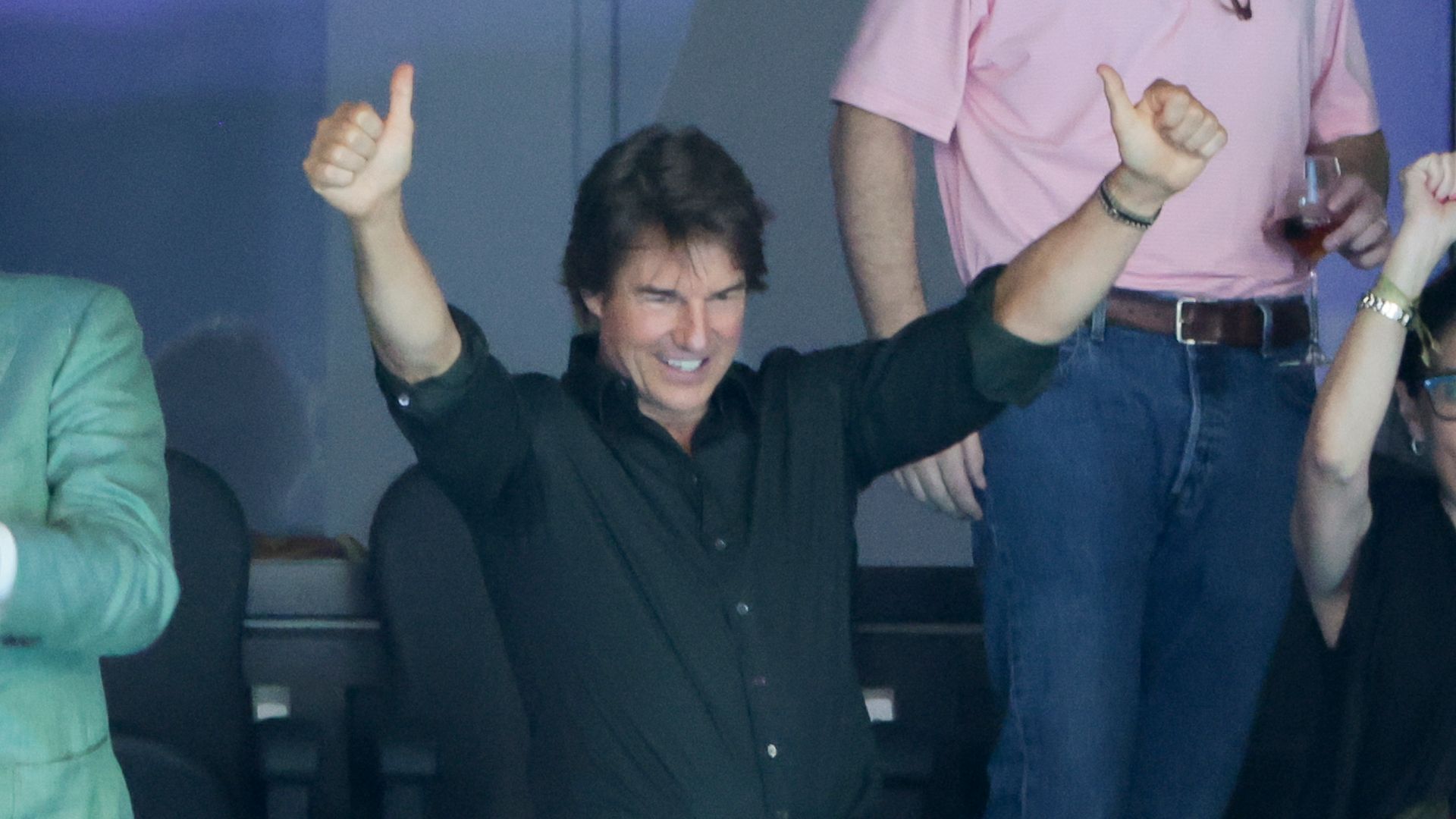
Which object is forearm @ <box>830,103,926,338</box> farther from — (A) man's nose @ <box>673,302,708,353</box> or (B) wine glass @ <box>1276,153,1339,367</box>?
(B) wine glass @ <box>1276,153,1339,367</box>

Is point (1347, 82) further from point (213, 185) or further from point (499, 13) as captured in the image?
point (213, 185)

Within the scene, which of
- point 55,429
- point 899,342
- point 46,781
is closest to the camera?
point 46,781

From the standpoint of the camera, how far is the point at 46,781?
135cm

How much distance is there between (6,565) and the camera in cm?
125

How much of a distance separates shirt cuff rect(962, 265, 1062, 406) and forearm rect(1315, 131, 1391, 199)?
2.23 ft

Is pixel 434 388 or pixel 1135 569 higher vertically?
pixel 434 388

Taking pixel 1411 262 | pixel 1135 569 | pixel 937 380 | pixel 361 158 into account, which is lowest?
pixel 1135 569

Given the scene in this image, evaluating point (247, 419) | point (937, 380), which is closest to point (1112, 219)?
point (937, 380)

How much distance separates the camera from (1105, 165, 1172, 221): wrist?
152 centimetres

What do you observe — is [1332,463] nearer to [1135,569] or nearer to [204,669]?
[1135,569]

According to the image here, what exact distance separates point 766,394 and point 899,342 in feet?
0.52

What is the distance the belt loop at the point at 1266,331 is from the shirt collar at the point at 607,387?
57cm

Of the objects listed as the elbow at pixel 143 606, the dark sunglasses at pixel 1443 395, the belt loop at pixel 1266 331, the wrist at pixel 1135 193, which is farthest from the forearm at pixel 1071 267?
the elbow at pixel 143 606

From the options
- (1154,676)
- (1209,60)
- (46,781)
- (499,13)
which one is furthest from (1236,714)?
(499,13)
